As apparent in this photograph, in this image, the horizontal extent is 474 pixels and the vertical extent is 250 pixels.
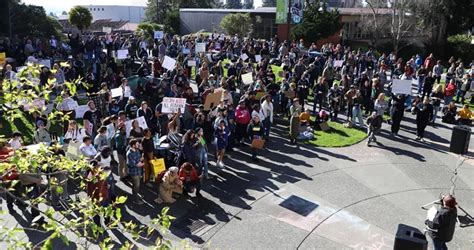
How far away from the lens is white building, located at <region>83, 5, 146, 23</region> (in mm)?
100125

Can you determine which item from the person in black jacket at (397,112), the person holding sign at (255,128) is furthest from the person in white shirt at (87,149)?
the person in black jacket at (397,112)

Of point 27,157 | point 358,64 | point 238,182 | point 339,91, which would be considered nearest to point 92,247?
point 238,182

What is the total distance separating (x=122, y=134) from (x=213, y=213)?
3308 mm

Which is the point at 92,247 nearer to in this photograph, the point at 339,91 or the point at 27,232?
the point at 27,232

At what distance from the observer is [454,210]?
922 centimetres

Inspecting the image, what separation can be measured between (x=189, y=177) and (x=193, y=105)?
225 inches

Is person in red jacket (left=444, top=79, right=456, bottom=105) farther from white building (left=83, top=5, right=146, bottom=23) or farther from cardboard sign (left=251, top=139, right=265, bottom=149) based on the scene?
white building (left=83, top=5, right=146, bottom=23)

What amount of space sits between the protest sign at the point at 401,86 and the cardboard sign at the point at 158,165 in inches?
450

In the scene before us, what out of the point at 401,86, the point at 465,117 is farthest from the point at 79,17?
the point at 465,117

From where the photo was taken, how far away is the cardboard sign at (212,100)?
16592 millimetres

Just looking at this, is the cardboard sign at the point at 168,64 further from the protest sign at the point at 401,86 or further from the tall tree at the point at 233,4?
the tall tree at the point at 233,4

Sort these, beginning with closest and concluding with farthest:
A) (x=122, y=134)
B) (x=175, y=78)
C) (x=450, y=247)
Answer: (x=450, y=247)
(x=122, y=134)
(x=175, y=78)

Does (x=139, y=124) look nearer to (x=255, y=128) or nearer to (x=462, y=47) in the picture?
(x=255, y=128)

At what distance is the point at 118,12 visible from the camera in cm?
10006
